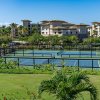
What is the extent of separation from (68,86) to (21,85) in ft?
20.1

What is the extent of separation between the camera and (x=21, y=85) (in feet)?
51.0

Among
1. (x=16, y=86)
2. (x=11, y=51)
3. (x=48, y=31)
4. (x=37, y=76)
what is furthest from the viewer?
(x=48, y=31)

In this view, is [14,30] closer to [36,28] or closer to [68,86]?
[36,28]

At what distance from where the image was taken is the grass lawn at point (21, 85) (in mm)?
13047

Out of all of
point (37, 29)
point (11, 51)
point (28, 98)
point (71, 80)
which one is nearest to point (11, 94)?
point (28, 98)

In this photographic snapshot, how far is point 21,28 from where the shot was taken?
387ft

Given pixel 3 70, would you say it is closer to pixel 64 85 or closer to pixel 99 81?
pixel 99 81

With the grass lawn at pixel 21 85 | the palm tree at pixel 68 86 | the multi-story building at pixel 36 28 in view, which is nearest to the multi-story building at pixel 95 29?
the multi-story building at pixel 36 28

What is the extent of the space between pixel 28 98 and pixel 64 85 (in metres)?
3.33

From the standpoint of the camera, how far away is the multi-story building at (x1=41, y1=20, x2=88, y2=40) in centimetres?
10712

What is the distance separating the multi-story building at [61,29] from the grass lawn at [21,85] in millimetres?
88196

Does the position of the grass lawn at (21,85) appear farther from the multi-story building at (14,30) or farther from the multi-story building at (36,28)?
the multi-story building at (36,28)

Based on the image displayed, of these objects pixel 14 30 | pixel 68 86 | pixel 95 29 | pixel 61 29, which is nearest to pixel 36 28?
pixel 14 30

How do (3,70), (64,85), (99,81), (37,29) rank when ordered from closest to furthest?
(64,85) → (99,81) → (3,70) → (37,29)
